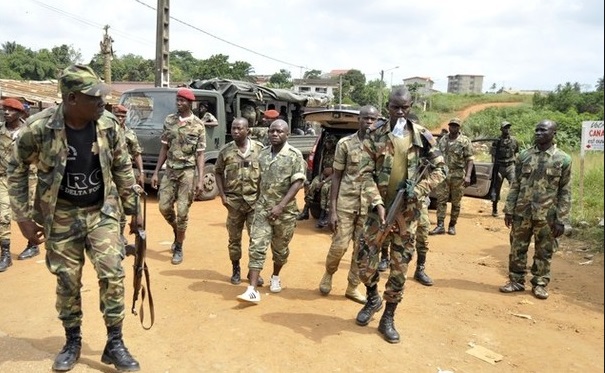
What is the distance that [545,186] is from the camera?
193 inches

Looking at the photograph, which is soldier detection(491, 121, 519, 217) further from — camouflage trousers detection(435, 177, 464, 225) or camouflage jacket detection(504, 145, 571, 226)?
camouflage jacket detection(504, 145, 571, 226)

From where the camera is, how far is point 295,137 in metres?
11.5

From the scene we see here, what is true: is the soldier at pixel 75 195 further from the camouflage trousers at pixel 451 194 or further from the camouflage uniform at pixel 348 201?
the camouflage trousers at pixel 451 194

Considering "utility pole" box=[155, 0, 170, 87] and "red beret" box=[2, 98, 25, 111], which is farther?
"utility pole" box=[155, 0, 170, 87]

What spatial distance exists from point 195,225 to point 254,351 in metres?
4.23

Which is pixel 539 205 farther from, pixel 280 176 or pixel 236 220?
pixel 236 220

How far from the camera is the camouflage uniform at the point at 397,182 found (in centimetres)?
371

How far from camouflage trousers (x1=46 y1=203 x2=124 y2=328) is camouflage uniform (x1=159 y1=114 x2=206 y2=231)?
7.85 feet

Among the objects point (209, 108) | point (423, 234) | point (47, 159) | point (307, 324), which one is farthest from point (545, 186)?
point (209, 108)

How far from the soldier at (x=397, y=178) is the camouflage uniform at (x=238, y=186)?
1.42m

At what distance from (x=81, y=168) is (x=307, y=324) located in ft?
7.10

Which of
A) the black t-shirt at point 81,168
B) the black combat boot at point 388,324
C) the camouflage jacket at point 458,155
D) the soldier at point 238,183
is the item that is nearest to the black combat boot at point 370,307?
the black combat boot at point 388,324

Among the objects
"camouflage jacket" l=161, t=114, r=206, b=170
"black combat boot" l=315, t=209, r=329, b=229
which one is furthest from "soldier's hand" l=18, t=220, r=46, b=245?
"black combat boot" l=315, t=209, r=329, b=229

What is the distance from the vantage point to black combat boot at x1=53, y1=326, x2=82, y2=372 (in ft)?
9.92
